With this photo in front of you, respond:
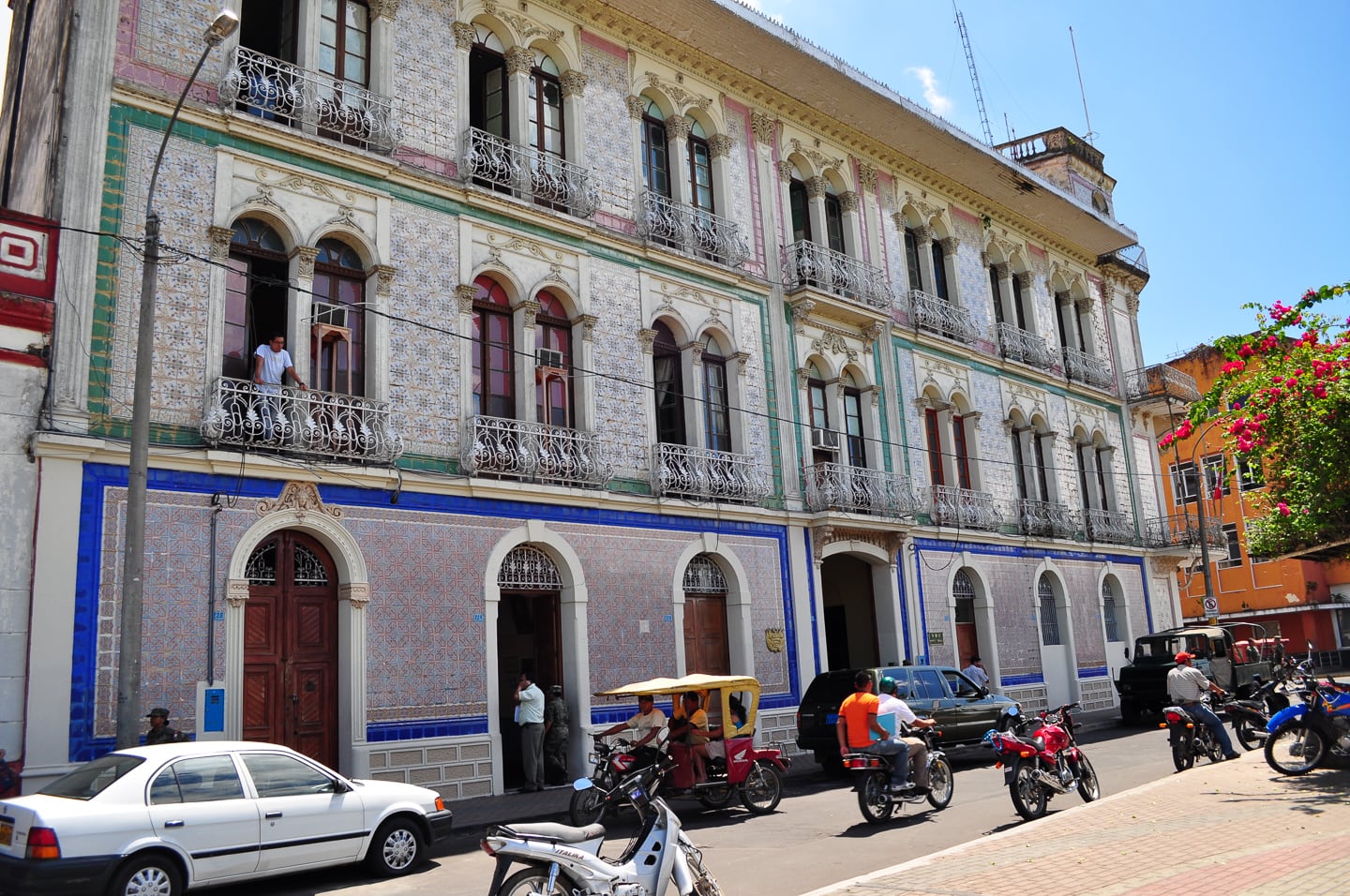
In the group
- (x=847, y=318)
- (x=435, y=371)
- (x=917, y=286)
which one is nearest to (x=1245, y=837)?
(x=435, y=371)

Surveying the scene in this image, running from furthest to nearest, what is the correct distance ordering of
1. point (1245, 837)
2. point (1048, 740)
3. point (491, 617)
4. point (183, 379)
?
point (491, 617) < point (183, 379) < point (1048, 740) < point (1245, 837)

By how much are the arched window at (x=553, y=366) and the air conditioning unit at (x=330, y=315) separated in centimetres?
331

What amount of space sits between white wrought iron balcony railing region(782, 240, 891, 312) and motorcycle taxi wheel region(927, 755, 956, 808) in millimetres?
11174

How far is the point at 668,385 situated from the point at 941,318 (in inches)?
367

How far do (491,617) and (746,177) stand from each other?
36.2ft

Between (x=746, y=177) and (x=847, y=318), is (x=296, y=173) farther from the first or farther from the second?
(x=847, y=318)

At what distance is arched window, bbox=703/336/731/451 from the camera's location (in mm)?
20344

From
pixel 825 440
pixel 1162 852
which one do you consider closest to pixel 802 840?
pixel 1162 852

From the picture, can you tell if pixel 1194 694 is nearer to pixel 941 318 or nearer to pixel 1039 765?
pixel 1039 765

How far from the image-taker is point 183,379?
13.2 m

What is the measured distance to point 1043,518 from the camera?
28266 mm

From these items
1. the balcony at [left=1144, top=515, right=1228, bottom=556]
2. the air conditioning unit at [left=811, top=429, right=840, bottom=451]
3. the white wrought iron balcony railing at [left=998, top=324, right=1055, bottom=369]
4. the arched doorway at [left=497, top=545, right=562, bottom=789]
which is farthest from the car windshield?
the balcony at [left=1144, top=515, right=1228, bottom=556]

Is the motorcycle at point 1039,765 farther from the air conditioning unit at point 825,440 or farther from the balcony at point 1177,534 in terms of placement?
the balcony at point 1177,534

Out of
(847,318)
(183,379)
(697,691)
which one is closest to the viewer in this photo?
(183,379)
